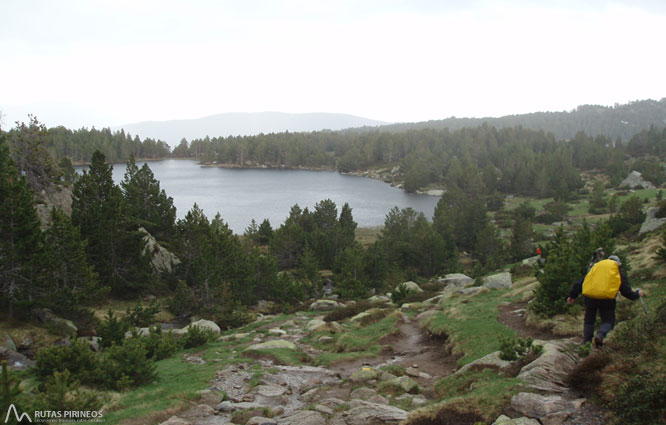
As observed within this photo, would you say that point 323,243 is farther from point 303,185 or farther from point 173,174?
A: point 173,174

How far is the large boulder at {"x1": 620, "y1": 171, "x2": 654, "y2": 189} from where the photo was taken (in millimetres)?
122625

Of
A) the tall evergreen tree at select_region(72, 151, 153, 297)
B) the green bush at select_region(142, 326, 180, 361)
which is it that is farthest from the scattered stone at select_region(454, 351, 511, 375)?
the tall evergreen tree at select_region(72, 151, 153, 297)

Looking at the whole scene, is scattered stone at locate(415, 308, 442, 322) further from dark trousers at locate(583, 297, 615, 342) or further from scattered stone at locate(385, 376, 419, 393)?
dark trousers at locate(583, 297, 615, 342)

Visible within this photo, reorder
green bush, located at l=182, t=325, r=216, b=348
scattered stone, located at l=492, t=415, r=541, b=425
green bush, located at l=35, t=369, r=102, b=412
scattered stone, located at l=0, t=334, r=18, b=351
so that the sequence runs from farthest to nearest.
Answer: green bush, located at l=182, t=325, r=216, b=348 → scattered stone, located at l=0, t=334, r=18, b=351 → green bush, located at l=35, t=369, r=102, b=412 → scattered stone, located at l=492, t=415, r=541, b=425

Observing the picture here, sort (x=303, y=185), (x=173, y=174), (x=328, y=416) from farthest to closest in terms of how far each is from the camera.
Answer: (x=173, y=174) < (x=303, y=185) < (x=328, y=416)

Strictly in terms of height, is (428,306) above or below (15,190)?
below

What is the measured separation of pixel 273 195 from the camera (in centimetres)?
13412

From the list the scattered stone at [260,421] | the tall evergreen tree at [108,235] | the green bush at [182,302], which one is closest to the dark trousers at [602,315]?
the scattered stone at [260,421]

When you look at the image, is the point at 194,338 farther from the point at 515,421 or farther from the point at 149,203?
the point at 149,203

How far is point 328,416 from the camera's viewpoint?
10.6 meters

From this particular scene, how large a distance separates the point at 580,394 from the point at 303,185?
155m

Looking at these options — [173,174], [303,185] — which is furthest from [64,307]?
[173,174]

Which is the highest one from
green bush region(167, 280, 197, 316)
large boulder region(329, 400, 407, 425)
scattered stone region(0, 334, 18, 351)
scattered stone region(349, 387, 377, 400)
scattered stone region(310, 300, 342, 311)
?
large boulder region(329, 400, 407, 425)

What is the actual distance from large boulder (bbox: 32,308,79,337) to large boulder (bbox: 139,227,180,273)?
13328 mm
